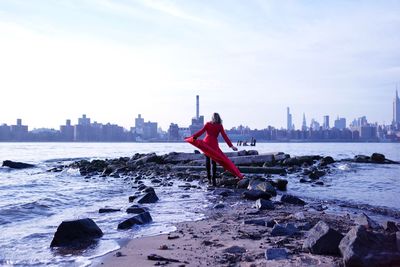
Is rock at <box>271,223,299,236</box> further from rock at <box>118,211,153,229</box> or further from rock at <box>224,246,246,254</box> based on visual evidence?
rock at <box>118,211,153,229</box>

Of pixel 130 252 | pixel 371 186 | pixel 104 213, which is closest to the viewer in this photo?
pixel 130 252

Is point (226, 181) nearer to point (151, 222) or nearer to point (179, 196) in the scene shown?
point (179, 196)

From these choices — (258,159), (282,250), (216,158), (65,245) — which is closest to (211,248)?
(282,250)

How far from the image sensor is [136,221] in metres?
7.69

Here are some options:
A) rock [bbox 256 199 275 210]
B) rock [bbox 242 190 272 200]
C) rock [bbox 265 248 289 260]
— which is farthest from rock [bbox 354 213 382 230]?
rock [bbox 242 190 272 200]

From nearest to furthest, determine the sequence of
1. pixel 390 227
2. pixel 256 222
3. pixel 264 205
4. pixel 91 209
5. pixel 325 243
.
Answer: pixel 325 243
pixel 390 227
pixel 256 222
pixel 264 205
pixel 91 209

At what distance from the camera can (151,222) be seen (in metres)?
7.97

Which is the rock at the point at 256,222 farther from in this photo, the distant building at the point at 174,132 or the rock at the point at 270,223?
the distant building at the point at 174,132

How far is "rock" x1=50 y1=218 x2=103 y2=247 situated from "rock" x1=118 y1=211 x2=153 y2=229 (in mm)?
793

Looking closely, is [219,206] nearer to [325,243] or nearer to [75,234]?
[75,234]

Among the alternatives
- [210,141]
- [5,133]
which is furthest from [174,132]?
[210,141]

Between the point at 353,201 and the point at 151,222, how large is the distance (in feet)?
18.8

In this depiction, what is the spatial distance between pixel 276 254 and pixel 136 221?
326 cm

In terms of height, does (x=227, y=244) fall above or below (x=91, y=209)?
above
